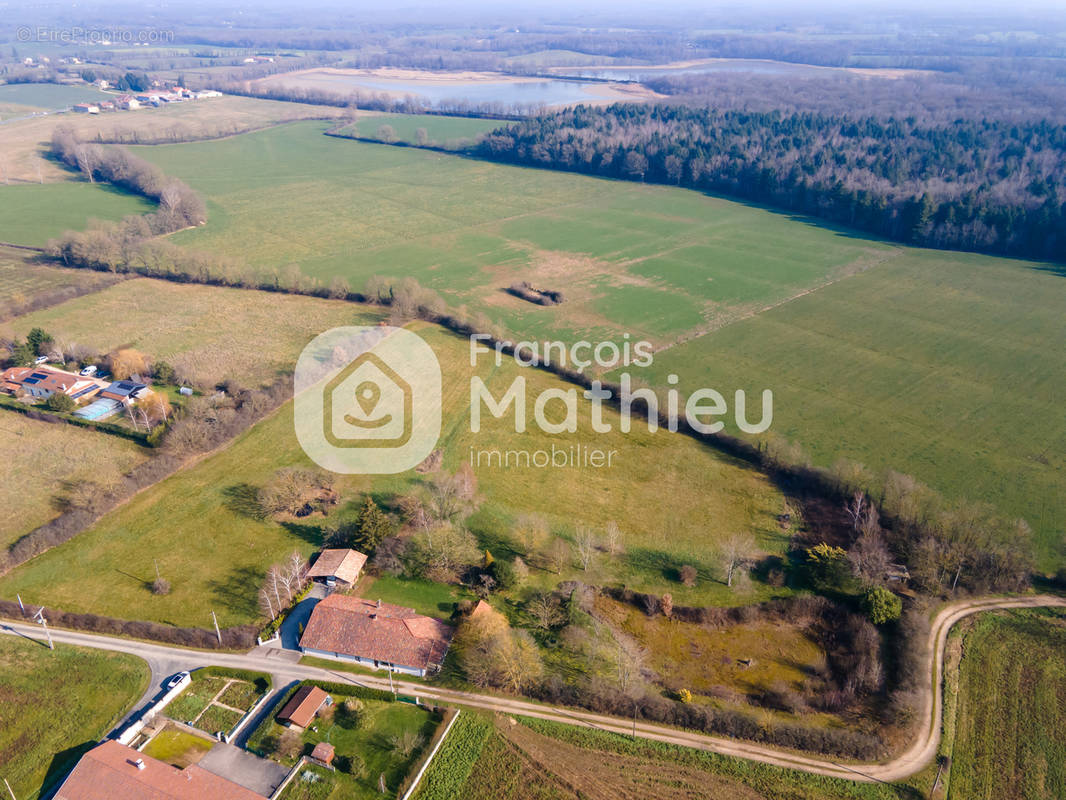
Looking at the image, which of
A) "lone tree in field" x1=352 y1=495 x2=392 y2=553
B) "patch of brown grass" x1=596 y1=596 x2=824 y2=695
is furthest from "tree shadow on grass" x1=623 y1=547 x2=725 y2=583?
"lone tree in field" x1=352 y1=495 x2=392 y2=553

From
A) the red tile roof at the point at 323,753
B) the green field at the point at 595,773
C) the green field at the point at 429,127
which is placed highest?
the green field at the point at 429,127

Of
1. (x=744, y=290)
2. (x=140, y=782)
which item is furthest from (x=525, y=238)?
(x=140, y=782)

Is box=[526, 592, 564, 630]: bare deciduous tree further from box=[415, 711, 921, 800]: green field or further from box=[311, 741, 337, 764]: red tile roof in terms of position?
box=[311, 741, 337, 764]: red tile roof

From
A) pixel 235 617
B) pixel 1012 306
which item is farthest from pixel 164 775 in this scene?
pixel 1012 306

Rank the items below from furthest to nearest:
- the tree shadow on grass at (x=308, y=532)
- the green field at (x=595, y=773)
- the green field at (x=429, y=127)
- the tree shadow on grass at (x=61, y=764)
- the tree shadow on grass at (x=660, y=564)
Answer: the green field at (x=429, y=127), the tree shadow on grass at (x=308, y=532), the tree shadow on grass at (x=660, y=564), the green field at (x=595, y=773), the tree shadow on grass at (x=61, y=764)

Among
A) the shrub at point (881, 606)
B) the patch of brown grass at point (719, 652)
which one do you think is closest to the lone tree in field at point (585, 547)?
the patch of brown grass at point (719, 652)

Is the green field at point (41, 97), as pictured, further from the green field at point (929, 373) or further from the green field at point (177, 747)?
the green field at point (177, 747)
